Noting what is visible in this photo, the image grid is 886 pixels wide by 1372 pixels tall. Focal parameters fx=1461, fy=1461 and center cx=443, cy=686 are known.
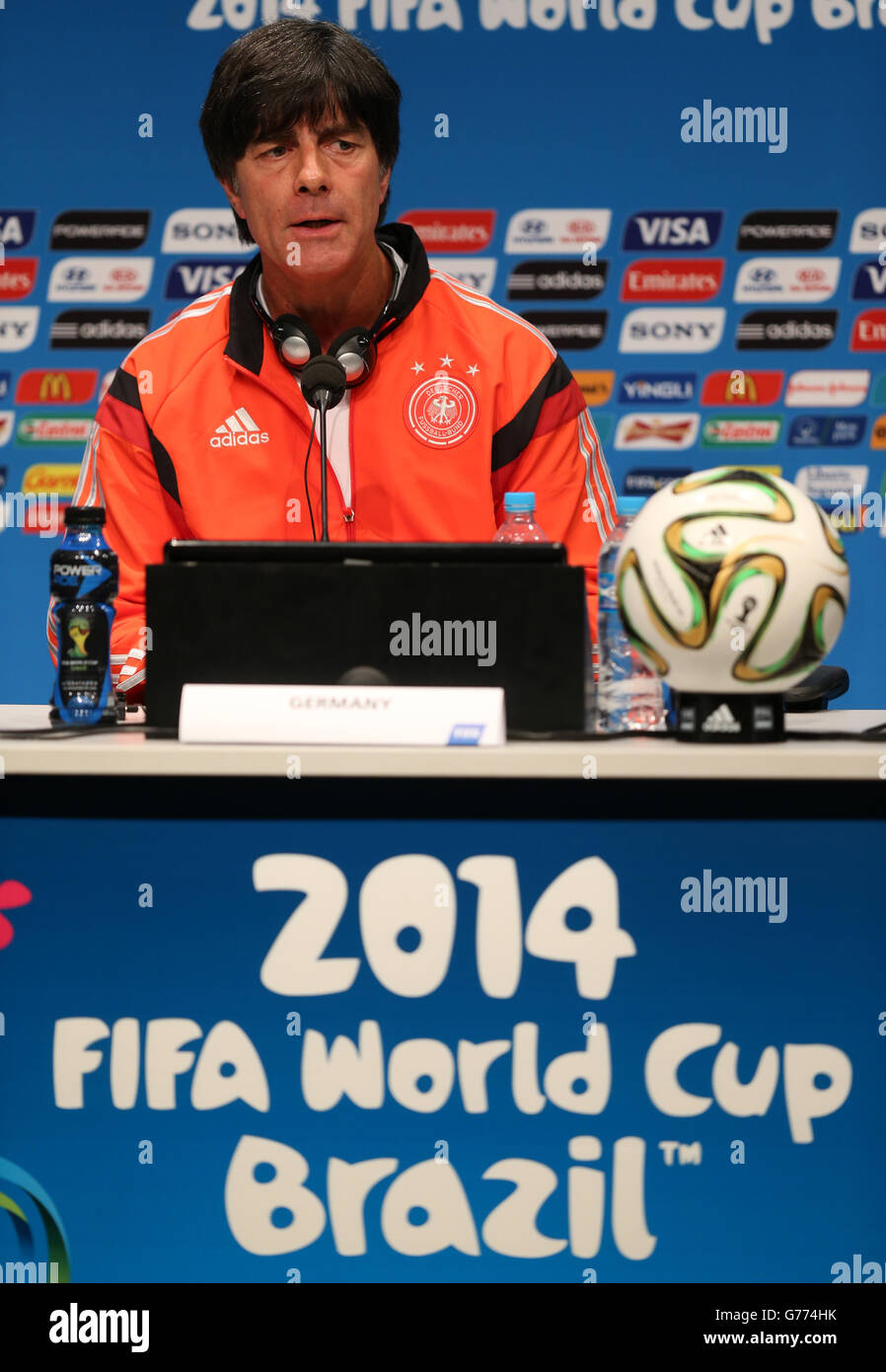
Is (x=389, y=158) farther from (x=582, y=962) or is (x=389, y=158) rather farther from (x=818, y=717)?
(x=582, y=962)

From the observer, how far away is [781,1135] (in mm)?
1408

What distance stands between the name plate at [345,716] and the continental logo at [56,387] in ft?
9.26

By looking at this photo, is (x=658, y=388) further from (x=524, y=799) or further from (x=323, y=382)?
(x=524, y=799)

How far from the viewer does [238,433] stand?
2289 mm

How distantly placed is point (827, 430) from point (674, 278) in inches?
22.9

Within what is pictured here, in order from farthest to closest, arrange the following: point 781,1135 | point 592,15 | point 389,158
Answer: point 592,15, point 389,158, point 781,1135

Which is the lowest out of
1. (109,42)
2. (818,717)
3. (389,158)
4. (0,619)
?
(818,717)

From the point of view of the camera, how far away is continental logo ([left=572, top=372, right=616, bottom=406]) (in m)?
3.98

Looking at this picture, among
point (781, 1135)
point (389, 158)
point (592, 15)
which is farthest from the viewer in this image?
point (592, 15)

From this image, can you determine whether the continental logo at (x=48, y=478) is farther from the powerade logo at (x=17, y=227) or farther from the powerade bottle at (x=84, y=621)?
the powerade bottle at (x=84, y=621)

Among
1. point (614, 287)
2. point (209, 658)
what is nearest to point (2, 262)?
point (614, 287)

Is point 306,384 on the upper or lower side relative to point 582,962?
upper

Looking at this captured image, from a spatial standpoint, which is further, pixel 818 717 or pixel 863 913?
pixel 818 717

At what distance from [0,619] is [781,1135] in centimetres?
307
